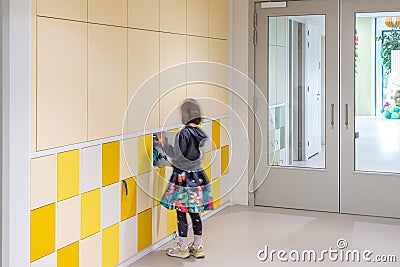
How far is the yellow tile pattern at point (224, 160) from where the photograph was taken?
5391mm

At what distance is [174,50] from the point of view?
4406mm

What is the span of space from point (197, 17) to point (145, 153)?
53.2 inches

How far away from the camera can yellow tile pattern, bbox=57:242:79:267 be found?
317cm

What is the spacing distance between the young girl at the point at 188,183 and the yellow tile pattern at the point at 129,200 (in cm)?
26

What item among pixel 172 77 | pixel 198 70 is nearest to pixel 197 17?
pixel 198 70

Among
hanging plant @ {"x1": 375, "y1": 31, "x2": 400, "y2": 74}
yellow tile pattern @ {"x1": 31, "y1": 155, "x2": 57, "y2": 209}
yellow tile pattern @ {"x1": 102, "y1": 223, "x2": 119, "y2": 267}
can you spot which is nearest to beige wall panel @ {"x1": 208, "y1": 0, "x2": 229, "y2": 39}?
hanging plant @ {"x1": 375, "y1": 31, "x2": 400, "y2": 74}

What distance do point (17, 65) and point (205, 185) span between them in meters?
1.64

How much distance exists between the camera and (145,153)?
404 centimetres

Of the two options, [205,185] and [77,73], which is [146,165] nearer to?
[205,185]

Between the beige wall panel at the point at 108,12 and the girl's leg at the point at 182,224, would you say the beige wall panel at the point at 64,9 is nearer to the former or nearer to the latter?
the beige wall panel at the point at 108,12

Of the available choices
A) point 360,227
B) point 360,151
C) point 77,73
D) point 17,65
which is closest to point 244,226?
point 360,227

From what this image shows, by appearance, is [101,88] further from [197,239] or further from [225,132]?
[225,132]

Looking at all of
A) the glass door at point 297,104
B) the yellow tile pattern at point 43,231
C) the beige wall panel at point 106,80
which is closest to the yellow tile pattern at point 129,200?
the beige wall panel at point 106,80

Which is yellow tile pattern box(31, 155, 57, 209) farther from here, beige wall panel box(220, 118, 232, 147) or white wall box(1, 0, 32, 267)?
beige wall panel box(220, 118, 232, 147)
